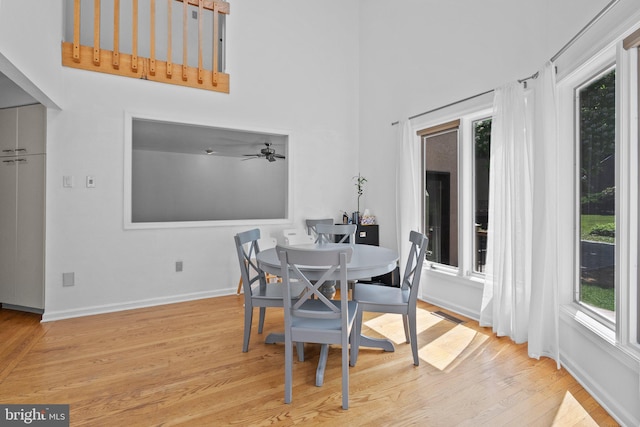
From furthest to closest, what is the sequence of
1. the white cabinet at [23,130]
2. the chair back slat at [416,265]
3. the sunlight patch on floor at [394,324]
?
the white cabinet at [23,130], the sunlight patch on floor at [394,324], the chair back slat at [416,265]

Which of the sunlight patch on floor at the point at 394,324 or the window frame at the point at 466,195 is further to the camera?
the window frame at the point at 466,195

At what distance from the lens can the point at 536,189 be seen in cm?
239

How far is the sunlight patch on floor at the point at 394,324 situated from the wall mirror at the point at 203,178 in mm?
3753

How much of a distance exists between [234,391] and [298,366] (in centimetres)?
46

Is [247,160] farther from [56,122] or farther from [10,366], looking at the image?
[10,366]

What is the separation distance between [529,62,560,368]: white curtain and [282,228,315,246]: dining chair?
260 cm

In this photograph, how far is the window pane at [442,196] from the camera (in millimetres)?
3604

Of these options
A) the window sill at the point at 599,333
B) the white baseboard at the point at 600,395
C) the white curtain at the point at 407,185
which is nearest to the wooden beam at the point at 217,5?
the white curtain at the point at 407,185

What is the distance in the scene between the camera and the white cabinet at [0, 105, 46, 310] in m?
3.38

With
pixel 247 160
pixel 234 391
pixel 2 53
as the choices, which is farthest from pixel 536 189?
pixel 247 160

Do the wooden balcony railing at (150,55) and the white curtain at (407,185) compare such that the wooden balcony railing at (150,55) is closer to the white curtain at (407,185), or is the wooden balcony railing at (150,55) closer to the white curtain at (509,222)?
the white curtain at (407,185)

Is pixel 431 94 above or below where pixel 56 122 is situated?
above

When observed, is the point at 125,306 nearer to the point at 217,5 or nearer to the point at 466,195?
the point at 217,5

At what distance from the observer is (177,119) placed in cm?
379
